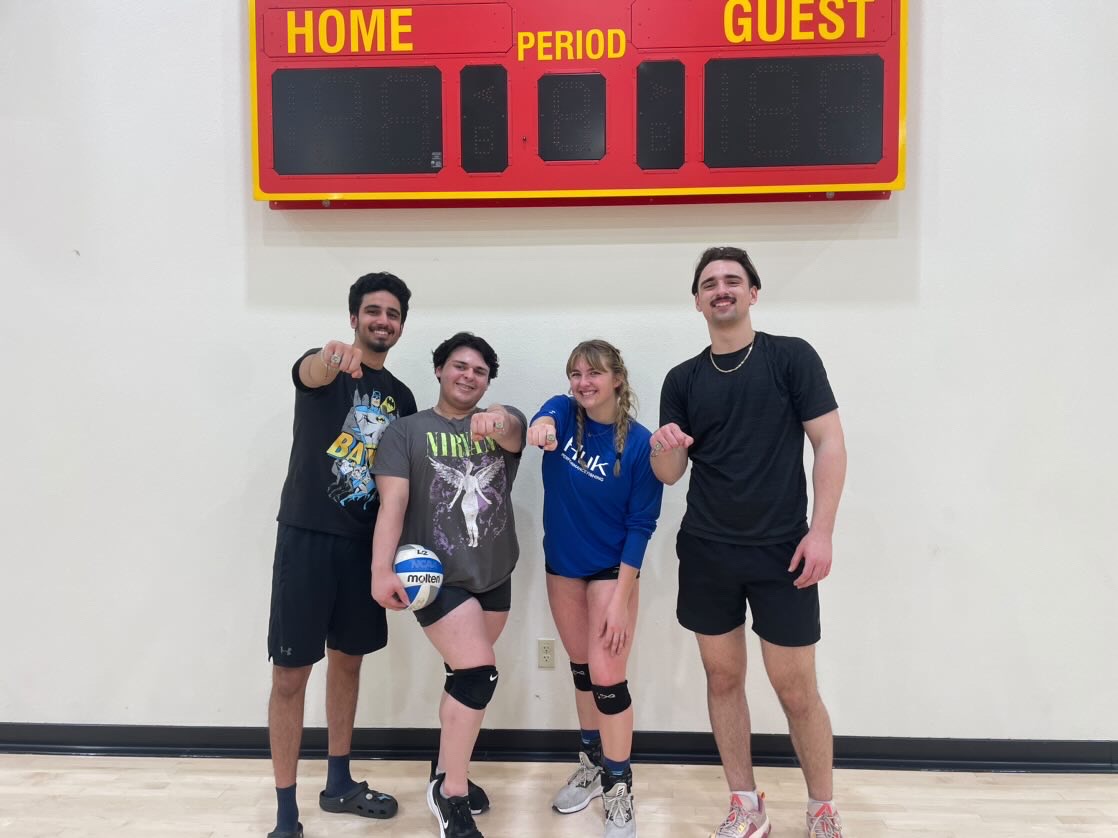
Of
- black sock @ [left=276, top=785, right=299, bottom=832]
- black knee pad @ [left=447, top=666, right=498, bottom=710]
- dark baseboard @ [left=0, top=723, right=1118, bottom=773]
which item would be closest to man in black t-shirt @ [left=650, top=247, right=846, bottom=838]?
dark baseboard @ [left=0, top=723, right=1118, bottom=773]

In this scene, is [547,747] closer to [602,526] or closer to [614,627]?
[614,627]

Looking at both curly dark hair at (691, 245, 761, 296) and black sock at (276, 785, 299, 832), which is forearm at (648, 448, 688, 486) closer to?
curly dark hair at (691, 245, 761, 296)

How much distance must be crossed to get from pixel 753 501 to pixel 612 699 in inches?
30.1

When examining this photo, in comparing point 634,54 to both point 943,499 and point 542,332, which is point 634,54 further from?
Answer: point 943,499

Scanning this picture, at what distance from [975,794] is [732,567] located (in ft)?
4.62

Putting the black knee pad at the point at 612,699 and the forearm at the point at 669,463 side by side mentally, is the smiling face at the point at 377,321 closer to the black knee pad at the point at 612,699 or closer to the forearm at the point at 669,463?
the forearm at the point at 669,463

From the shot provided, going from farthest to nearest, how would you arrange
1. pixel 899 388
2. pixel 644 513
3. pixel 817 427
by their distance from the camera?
1. pixel 899 388
2. pixel 644 513
3. pixel 817 427

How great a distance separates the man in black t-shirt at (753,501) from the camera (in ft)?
6.42

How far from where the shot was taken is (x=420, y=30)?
2.44 m

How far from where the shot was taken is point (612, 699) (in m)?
2.07

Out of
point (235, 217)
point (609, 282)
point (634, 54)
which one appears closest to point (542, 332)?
point (609, 282)

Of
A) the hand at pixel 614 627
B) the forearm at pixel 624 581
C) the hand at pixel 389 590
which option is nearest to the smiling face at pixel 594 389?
the forearm at pixel 624 581

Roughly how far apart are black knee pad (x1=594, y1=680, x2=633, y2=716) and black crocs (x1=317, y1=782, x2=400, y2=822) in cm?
85

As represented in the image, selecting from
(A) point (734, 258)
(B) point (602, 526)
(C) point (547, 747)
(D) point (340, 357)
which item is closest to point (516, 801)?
(C) point (547, 747)
